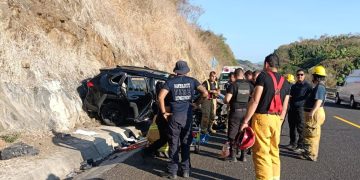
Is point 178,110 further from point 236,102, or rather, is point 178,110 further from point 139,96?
point 139,96

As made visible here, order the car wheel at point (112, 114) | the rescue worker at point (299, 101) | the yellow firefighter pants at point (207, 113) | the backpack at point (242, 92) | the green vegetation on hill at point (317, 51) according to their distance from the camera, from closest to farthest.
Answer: the backpack at point (242, 92) → the rescue worker at point (299, 101) → the yellow firefighter pants at point (207, 113) → the car wheel at point (112, 114) → the green vegetation on hill at point (317, 51)

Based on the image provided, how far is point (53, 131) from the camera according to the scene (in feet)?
34.0

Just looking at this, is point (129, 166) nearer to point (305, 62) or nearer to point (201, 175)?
point (201, 175)

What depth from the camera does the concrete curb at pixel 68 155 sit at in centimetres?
721

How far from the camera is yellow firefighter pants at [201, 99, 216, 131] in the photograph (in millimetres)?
11759

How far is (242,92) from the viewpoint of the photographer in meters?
9.05

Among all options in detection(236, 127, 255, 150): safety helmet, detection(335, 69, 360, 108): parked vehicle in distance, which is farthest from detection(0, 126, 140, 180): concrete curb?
detection(335, 69, 360, 108): parked vehicle in distance

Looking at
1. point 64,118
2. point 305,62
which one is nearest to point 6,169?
point 64,118

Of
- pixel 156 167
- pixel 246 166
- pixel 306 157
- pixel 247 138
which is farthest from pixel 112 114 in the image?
Answer: pixel 247 138

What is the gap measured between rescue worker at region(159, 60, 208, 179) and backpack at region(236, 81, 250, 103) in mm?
1436

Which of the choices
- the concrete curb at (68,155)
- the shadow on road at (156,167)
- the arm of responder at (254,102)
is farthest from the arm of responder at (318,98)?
the concrete curb at (68,155)

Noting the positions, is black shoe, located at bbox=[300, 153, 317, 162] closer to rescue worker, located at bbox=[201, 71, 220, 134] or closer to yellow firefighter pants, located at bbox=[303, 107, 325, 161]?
yellow firefighter pants, located at bbox=[303, 107, 325, 161]

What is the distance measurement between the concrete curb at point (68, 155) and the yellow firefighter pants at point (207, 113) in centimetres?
180

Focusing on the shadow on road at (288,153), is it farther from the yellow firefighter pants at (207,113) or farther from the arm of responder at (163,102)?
the arm of responder at (163,102)
